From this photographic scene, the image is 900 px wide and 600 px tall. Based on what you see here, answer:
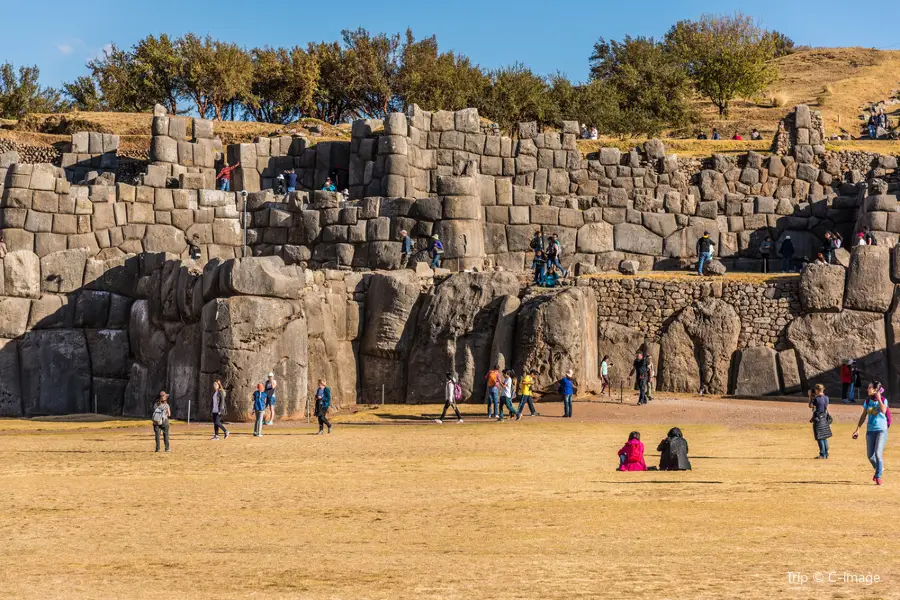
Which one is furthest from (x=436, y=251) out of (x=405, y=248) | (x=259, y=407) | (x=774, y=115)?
(x=774, y=115)

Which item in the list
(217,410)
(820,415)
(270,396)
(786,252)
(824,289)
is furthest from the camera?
(786,252)

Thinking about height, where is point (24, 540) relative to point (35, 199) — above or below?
below

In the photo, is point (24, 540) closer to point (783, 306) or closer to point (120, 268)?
point (120, 268)

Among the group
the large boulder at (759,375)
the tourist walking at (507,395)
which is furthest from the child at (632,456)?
the large boulder at (759,375)

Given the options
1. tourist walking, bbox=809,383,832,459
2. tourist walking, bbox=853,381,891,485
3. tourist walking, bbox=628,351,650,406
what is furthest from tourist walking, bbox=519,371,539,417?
tourist walking, bbox=853,381,891,485

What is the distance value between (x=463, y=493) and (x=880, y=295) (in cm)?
1924

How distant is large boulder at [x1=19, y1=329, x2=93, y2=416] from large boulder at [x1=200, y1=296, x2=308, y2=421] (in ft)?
20.4

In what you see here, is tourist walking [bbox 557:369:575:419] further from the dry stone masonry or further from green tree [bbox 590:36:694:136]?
green tree [bbox 590:36:694:136]

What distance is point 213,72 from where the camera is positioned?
62.4 meters

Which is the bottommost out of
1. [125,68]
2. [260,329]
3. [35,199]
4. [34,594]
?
[34,594]

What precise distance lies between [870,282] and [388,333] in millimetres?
12864

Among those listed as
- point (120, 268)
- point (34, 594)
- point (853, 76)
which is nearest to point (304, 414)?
point (120, 268)

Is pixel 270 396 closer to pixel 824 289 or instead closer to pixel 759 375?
pixel 759 375

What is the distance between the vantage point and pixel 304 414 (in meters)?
29.4
